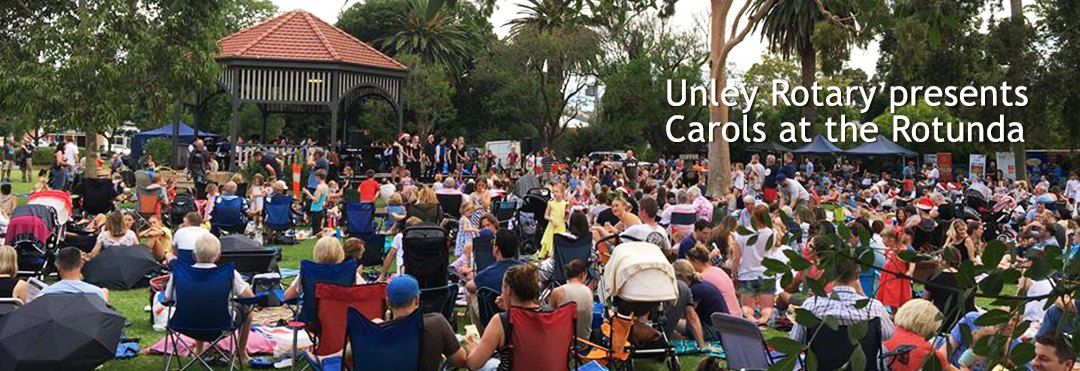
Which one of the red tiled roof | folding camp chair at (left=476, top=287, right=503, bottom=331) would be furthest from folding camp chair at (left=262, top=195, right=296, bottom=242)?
the red tiled roof

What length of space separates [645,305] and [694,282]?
1.17m

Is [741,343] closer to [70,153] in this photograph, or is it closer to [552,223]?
[552,223]

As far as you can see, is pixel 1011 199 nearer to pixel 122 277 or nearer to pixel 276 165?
pixel 276 165

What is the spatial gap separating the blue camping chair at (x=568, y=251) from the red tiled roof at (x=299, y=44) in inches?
739

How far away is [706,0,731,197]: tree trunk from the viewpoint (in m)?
23.9

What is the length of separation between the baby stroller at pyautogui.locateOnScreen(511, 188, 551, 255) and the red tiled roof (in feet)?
43.8

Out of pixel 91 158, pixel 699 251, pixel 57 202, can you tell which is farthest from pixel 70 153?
pixel 699 251

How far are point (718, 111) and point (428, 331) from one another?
765 inches

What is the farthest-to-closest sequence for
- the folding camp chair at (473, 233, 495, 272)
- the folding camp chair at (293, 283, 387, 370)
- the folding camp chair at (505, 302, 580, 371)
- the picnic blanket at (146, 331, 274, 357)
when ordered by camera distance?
the folding camp chair at (473, 233, 495, 272)
the picnic blanket at (146, 331, 274, 357)
the folding camp chair at (293, 283, 387, 370)
the folding camp chair at (505, 302, 580, 371)

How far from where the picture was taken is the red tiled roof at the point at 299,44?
91.6 ft

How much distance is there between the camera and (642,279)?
7820 millimetres

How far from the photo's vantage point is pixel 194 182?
925 inches

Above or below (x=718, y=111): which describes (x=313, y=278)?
below

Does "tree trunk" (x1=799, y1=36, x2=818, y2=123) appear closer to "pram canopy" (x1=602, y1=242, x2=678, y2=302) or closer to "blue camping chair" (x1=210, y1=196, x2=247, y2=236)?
"blue camping chair" (x1=210, y1=196, x2=247, y2=236)
